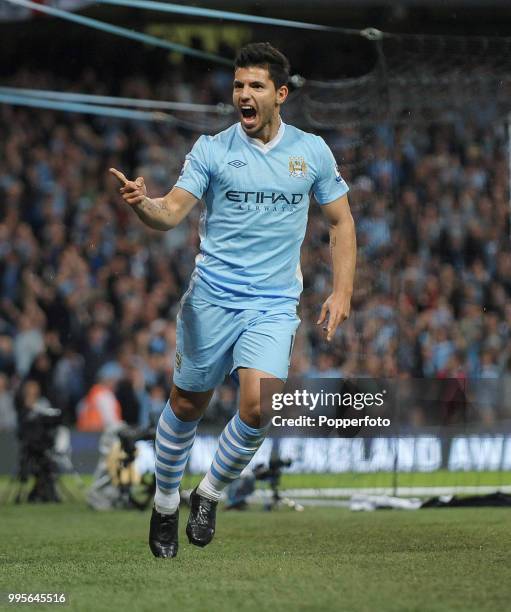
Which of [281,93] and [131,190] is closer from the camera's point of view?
[131,190]

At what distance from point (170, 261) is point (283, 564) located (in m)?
11.7

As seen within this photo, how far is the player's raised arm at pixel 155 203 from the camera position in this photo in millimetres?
5668

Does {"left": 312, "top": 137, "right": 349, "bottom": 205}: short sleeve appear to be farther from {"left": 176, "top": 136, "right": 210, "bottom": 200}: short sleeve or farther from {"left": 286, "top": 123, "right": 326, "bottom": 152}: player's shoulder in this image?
{"left": 176, "top": 136, "right": 210, "bottom": 200}: short sleeve

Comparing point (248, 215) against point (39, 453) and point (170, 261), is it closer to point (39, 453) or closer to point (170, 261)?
point (39, 453)

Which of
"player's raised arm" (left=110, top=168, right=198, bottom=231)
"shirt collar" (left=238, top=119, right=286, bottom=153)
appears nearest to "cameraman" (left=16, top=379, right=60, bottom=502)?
"shirt collar" (left=238, top=119, right=286, bottom=153)

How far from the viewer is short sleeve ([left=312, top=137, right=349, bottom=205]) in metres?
6.63

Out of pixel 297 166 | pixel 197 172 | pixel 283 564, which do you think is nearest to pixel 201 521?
pixel 283 564

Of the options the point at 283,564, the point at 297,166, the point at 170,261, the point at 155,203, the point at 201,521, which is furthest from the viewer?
the point at 170,261

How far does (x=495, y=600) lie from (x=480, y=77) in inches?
281

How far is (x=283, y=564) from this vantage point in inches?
239

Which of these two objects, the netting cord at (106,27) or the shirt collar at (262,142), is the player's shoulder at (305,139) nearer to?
the shirt collar at (262,142)

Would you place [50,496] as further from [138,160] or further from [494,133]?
[138,160]

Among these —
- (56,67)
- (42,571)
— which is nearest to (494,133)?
(42,571)

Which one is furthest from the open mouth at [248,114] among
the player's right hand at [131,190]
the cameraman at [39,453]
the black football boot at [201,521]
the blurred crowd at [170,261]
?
the cameraman at [39,453]
